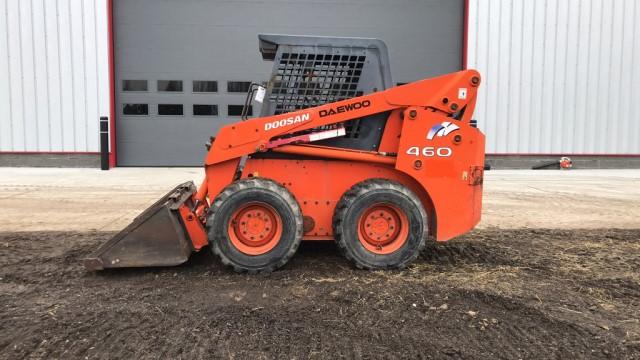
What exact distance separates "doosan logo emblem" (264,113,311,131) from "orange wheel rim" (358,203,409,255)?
3.25ft

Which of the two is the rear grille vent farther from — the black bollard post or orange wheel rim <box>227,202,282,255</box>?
the black bollard post

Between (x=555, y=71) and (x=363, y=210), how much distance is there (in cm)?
1360

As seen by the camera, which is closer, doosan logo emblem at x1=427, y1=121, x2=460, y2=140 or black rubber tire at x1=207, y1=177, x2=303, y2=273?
black rubber tire at x1=207, y1=177, x2=303, y2=273

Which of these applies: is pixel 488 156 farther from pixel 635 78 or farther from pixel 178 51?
pixel 178 51

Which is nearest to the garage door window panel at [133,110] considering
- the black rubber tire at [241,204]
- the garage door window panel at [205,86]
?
the garage door window panel at [205,86]

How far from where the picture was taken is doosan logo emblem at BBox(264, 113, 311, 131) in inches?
172

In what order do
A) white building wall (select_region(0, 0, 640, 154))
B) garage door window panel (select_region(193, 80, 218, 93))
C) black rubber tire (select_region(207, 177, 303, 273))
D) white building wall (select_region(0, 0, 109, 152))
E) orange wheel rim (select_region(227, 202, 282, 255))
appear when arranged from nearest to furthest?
black rubber tire (select_region(207, 177, 303, 273))
orange wheel rim (select_region(227, 202, 282, 255))
white building wall (select_region(0, 0, 109, 152))
white building wall (select_region(0, 0, 640, 154))
garage door window panel (select_region(193, 80, 218, 93))

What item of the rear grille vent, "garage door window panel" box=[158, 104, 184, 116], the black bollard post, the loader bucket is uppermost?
"garage door window panel" box=[158, 104, 184, 116]

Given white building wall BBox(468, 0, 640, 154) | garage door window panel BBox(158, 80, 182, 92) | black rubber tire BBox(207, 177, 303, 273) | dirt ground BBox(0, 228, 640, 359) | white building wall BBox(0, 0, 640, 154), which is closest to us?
dirt ground BBox(0, 228, 640, 359)

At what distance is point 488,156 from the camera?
50.6 feet

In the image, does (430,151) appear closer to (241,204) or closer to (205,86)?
(241,204)

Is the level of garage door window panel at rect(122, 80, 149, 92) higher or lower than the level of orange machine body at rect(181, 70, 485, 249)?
higher

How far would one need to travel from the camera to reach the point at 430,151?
14.5 ft

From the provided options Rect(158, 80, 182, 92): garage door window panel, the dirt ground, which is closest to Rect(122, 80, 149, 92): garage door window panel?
Rect(158, 80, 182, 92): garage door window panel
